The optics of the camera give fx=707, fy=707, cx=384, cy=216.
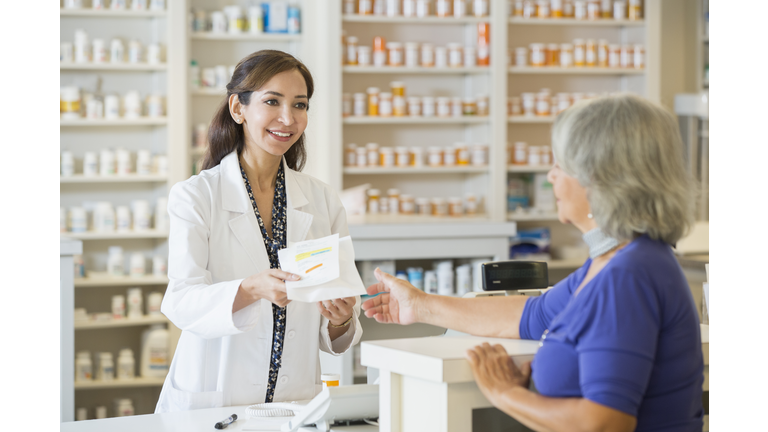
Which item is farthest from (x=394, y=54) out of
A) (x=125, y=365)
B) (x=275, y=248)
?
(x=275, y=248)

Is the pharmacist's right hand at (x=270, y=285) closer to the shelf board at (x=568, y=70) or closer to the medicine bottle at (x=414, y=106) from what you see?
the medicine bottle at (x=414, y=106)

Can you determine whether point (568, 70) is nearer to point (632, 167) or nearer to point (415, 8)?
point (415, 8)

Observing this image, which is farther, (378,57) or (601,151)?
(378,57)

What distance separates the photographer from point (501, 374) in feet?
3.71

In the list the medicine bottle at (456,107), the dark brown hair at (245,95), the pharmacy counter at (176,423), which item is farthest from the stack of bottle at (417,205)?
the pharmacy counter at (176,423)

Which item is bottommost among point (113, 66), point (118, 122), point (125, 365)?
point (125, 365)

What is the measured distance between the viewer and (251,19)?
5.00 meters

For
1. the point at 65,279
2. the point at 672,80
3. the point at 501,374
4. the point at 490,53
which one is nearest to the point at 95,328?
the point at 65,279

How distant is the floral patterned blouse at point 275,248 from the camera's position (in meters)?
1.89

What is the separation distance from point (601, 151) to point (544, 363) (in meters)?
0.34

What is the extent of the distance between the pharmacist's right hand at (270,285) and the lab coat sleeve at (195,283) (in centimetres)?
4

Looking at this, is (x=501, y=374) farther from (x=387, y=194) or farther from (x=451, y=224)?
(x=387, y=194)

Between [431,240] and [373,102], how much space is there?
162 centimetres

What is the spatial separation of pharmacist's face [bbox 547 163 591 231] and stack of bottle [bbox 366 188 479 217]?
3.91 meters
